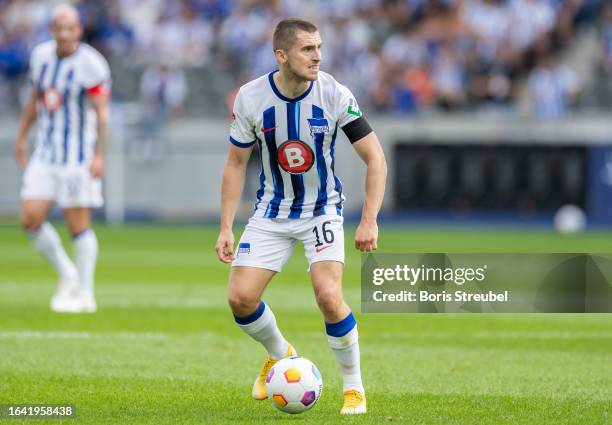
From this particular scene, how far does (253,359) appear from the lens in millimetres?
8523

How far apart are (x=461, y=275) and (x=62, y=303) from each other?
5483 millimetres

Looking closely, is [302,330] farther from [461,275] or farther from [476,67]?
[476,67]

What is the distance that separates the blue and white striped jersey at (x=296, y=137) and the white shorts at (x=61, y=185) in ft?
14.4

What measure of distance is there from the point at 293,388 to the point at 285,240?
0.87 metres

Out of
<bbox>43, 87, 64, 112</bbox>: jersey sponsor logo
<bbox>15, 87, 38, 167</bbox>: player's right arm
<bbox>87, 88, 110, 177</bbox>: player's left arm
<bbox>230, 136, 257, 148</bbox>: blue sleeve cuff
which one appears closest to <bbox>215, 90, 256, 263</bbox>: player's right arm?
<bbox>230, 136, 257, 148</bbox>: blue sleeve cuff

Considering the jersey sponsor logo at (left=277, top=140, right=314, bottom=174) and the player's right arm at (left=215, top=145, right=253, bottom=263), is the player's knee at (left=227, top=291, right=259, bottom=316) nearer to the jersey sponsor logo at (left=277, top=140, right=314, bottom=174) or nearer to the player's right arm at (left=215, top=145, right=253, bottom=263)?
the player's right arm at (left=215, top=145, right=253, bottom=263)

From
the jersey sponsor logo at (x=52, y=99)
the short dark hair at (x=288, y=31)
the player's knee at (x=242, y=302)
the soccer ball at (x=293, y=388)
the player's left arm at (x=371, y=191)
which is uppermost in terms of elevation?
the short dark hair at (x=288, y=31)

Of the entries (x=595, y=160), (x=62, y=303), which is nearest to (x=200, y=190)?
(x=595, y=160)

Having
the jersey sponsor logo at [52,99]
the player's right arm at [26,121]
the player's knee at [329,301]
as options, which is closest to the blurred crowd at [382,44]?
the player's right arm at [26,121]

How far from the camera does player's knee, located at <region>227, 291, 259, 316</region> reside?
21.6ft

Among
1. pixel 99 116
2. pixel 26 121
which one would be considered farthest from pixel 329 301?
pixel 26 121

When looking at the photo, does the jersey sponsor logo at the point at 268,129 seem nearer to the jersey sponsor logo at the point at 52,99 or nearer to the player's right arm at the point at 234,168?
the player's right arm at the point at 234,168

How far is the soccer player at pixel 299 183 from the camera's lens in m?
6.43

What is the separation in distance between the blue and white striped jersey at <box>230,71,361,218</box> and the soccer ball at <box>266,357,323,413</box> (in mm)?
860
